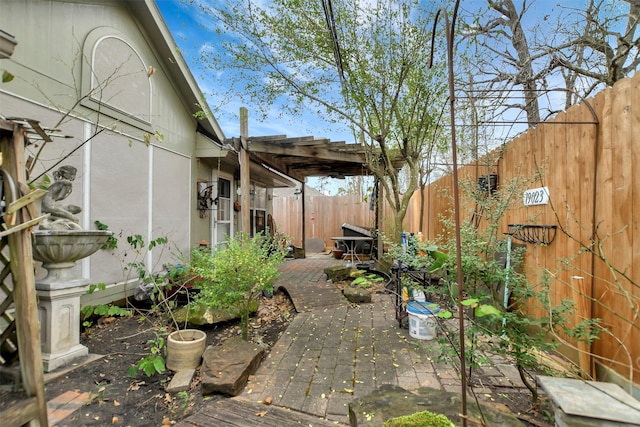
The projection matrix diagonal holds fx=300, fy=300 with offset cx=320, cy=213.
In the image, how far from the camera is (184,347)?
2.73 metres

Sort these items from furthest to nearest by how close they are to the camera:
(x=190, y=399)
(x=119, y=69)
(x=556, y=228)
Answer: (x=119, y=69) → (x=556, y=228) → (x=190, y=399)

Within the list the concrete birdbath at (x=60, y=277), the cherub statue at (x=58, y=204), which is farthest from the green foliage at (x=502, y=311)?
the cherub statue at (x=58, y=204)

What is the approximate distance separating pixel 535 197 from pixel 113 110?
17.6 ft

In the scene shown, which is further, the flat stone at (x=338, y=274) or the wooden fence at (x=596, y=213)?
the flat stone at (x=338, y=274)

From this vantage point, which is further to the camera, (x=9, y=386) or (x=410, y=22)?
(x=410, y=22)

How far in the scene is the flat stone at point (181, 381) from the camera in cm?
243

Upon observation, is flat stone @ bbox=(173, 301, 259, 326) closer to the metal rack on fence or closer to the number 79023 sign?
the metal rack on fence

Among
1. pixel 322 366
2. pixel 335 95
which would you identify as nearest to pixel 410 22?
pixel 335 95

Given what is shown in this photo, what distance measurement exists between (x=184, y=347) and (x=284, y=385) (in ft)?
3.30

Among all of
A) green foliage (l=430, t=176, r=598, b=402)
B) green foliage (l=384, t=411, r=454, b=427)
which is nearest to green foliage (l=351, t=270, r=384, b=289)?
green foliage (l=430, t=176, r=598, b=402)

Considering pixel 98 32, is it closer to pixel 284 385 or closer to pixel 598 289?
pixel 284 385

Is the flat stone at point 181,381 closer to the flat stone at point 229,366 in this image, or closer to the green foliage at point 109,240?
the flat stone at point 229,366

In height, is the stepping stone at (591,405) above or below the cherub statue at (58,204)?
below

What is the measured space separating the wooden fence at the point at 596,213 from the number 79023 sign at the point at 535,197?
1.9 inches
